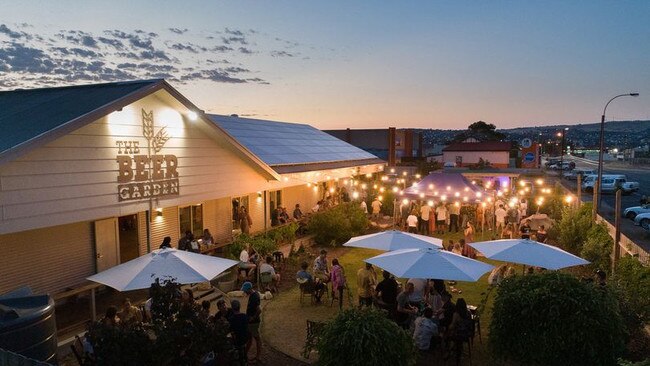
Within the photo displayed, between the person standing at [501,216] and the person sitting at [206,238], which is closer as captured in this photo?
the person sitting at [206,238]

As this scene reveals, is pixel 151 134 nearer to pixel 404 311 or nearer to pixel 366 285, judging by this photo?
pixel 366 285

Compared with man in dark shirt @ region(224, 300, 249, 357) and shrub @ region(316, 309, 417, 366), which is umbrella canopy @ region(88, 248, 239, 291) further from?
shrub @ region(316, 309, 417, 366)

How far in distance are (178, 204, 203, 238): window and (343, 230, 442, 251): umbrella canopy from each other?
19.2 feet

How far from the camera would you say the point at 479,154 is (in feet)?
195

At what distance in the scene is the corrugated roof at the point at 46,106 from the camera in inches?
379

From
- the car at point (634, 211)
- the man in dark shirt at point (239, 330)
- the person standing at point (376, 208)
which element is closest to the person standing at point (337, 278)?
the man in dark shirt at point (239, 330)

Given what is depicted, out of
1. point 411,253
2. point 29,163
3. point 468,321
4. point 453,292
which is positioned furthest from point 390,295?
point 29,163

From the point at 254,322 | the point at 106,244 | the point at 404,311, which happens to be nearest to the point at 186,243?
the point at 106,244

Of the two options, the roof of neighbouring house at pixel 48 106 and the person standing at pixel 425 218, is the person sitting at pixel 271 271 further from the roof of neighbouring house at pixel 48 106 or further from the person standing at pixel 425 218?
the person standing at pixel 425 218

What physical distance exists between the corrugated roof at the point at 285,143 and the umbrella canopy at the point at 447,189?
5421 millimetres

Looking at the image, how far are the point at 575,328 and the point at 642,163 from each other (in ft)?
354

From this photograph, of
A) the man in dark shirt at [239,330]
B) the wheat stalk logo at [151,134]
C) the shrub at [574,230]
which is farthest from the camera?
the shrub at [574,230]

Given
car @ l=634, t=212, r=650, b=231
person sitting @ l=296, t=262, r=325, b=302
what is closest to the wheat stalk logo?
person sitting @ l=296, t=262, r=325, b=302

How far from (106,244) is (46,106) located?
394 cm
